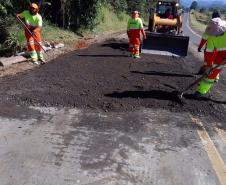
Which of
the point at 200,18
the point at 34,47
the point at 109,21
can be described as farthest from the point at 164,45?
the point at 200,18

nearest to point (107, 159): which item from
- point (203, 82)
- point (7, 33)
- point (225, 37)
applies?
point (203, 82)

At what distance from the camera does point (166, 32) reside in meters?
18.4

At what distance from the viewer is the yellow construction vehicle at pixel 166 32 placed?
14.5 metres

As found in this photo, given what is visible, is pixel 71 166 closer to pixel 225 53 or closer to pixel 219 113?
pixel 219 113

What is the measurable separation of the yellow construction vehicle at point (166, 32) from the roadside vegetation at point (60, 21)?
10.5ft

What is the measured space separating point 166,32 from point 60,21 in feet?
17.7

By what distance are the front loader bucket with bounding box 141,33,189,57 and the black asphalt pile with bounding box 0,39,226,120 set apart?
2.49 meters

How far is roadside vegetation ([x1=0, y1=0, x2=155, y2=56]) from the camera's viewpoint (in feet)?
41.1

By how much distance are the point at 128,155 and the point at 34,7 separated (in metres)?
7.55

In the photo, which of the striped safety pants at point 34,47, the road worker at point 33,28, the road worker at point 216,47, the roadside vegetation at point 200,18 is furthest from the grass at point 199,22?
the road worker at point 216,47

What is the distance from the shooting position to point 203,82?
8.25 metres

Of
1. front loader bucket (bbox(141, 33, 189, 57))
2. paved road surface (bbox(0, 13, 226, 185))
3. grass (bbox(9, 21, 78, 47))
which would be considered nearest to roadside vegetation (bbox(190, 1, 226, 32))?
grass (bbox(9, 21, 78, 47))

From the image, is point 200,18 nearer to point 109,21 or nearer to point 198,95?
point 109,21

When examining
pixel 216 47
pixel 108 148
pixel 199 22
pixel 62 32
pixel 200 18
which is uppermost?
pixel 216 47
